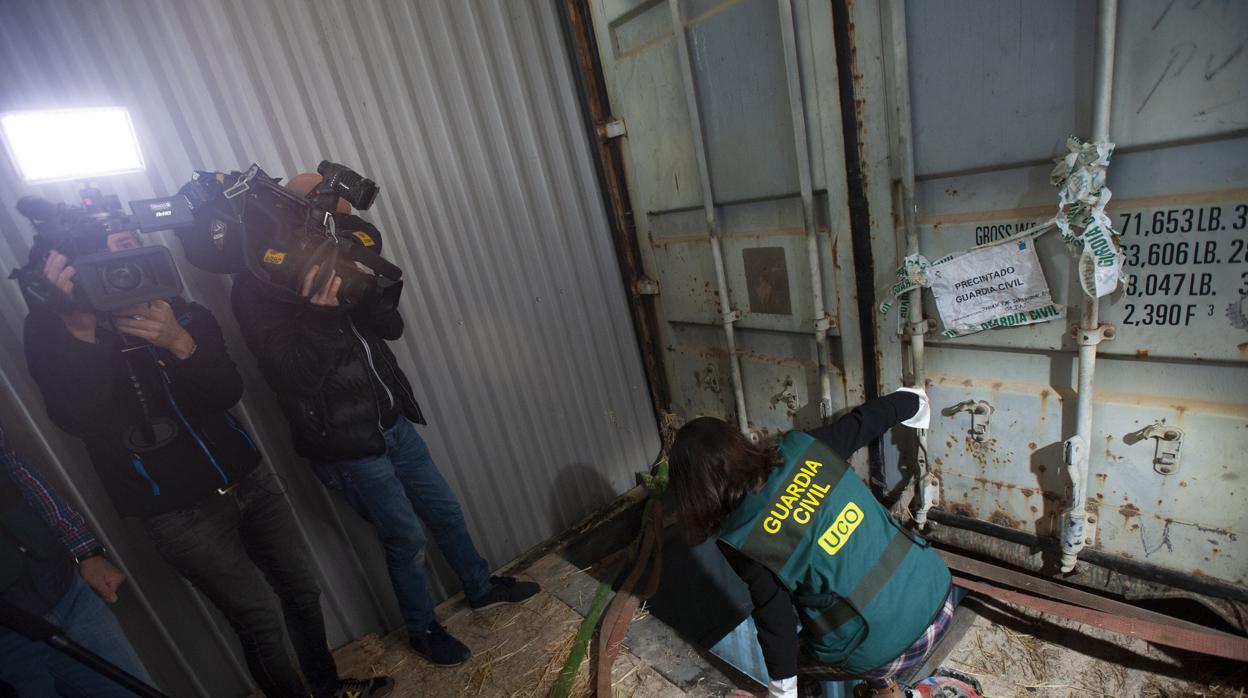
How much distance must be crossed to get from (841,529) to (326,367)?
6.30ft

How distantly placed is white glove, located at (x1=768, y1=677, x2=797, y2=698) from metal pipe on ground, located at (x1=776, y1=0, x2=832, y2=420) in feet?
4.28

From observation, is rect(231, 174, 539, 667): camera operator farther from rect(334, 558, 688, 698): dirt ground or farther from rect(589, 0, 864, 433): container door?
rect(589, 0, 864, 433): container door

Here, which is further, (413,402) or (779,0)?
(413,402)

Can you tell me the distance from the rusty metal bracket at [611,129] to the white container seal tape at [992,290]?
1826mm

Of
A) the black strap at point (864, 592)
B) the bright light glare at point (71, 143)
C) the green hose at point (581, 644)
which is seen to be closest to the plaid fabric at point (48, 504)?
the bright light glare at point (71, 143)

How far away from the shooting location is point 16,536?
1.64m

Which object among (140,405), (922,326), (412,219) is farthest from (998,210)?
(140,405)

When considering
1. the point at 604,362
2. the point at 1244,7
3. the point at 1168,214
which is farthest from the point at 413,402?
the point at 1244,7

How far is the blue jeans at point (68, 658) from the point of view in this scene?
64.1 inches

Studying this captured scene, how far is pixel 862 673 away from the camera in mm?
1704

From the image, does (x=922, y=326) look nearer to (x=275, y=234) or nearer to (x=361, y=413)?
(x=361, y=413)

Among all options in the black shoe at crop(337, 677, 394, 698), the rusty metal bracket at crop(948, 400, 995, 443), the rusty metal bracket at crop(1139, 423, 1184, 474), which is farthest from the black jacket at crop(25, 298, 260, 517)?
the rusty metal bracket at crop(1139, 423, 1184, 474)

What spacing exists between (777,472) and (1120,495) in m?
1.37

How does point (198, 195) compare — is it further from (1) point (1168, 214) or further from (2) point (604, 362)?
(1) point (1168, 214)
